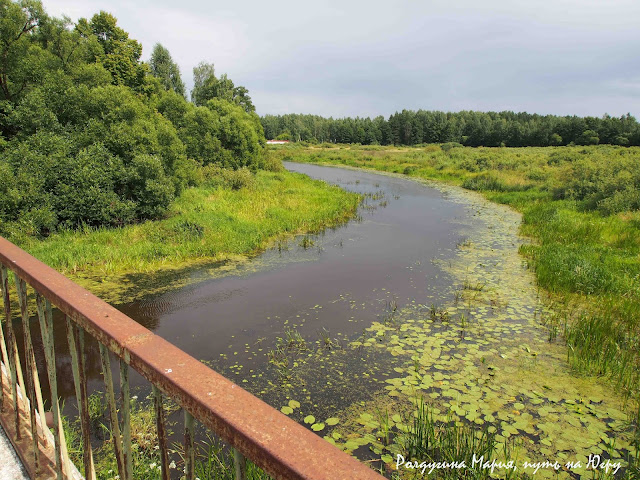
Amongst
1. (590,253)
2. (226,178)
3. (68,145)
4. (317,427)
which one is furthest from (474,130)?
(317,427)

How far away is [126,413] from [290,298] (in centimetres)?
738

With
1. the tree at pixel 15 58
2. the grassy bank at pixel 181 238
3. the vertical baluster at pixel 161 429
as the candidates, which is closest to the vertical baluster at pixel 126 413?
the vertical baluster at pixel 161 429

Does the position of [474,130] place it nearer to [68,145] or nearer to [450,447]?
[68,145]

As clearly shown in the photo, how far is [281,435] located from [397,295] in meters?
8.19

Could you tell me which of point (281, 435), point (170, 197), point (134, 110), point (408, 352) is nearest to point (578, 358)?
point (408, 352)

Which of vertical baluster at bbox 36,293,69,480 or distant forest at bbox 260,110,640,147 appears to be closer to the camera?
vertical baluster at bbox 36,293,69,480

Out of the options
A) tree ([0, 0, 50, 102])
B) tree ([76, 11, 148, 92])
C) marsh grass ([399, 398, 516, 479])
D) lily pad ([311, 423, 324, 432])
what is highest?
tree ([76, 11, 148, 92])

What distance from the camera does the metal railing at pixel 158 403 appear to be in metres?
0.84

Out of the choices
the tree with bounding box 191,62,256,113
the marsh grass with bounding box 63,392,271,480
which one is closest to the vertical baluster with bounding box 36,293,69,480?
the marsh grass with bounding box 63,392,271,480

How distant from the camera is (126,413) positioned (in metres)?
1.39

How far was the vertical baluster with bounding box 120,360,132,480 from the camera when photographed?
1.33m

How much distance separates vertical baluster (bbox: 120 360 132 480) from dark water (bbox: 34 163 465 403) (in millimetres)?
4188

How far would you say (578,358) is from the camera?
236 inches

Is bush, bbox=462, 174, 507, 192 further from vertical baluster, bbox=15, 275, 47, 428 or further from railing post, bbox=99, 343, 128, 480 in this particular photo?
railing post, bbox=99, 343, 128, 480
